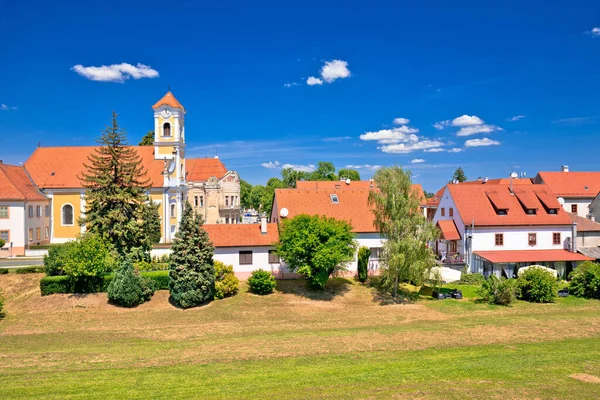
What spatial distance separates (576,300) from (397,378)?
19.8 m

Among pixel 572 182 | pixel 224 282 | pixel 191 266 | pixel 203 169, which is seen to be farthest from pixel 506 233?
pixel 203 169

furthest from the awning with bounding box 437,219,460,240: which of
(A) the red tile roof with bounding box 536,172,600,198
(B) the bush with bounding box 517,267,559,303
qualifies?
(A) the red tile roof with bounding box 536,172,600,198

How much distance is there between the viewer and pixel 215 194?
217 ft

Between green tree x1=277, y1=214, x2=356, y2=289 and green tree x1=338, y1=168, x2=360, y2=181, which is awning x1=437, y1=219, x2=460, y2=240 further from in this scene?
green tree x1=338, y1=168, x2=360, y2=181

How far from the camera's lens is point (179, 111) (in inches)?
2041

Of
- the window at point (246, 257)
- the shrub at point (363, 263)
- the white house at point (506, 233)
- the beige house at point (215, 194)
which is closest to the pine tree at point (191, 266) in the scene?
the window at point (246, 257)

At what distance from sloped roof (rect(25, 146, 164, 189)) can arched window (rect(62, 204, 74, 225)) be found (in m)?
2.42

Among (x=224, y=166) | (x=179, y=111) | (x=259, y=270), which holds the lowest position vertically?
(x=259, y=270)

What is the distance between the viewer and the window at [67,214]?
1855 inches

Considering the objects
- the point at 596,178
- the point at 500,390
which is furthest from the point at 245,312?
the point at 596,178

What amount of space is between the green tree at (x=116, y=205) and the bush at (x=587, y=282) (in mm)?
31876

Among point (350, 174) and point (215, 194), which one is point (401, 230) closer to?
point (215, 194)

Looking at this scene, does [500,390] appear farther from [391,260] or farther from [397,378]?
[391,260]

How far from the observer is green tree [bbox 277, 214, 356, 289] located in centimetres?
2681
